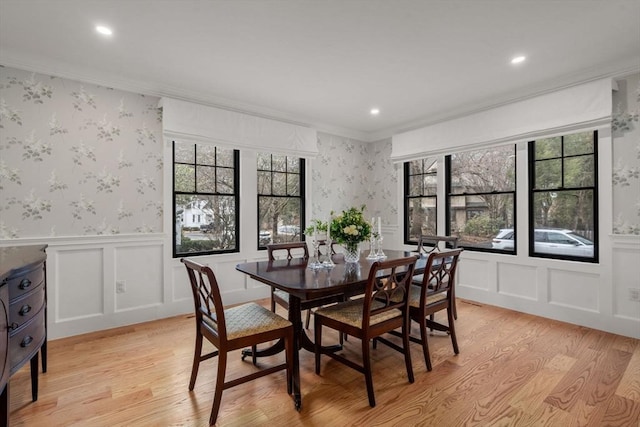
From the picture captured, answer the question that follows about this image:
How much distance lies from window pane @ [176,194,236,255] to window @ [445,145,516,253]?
2.94 m

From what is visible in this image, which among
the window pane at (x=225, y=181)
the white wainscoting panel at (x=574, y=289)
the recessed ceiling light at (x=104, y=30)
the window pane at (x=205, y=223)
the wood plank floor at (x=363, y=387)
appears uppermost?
the recessed ceiling light at (x=104, y=30)

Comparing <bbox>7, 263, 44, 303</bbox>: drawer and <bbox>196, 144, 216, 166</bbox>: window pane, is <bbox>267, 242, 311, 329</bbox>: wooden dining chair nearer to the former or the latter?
<bbox>196, 144, 216, 166</bbox>: window pane

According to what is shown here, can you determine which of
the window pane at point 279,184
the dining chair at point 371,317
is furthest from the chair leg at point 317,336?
the window pane at point 279,184

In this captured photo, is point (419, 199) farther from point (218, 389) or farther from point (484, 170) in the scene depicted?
point (218, 389)

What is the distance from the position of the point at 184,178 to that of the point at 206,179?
25cm

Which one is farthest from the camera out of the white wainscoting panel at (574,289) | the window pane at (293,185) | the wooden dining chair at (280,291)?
the window pane at (293,185)

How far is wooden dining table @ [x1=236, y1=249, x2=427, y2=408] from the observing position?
1.97 m

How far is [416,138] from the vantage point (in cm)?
459

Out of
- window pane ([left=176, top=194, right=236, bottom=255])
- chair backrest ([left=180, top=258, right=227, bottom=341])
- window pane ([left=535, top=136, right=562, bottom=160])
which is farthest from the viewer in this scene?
window pane ([left=176, top=194, right=236, bottom=255])

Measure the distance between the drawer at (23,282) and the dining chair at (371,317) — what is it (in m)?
1.70

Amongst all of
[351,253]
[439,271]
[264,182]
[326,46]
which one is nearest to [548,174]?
[439,271]

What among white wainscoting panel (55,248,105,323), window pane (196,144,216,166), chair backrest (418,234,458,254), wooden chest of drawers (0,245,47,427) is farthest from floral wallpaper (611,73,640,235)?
white wainscoting panel (55,248,105,323)

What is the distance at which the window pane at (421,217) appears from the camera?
463 centimetres

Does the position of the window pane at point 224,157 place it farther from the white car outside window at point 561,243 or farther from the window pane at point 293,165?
the white car outside window at point 561,243
